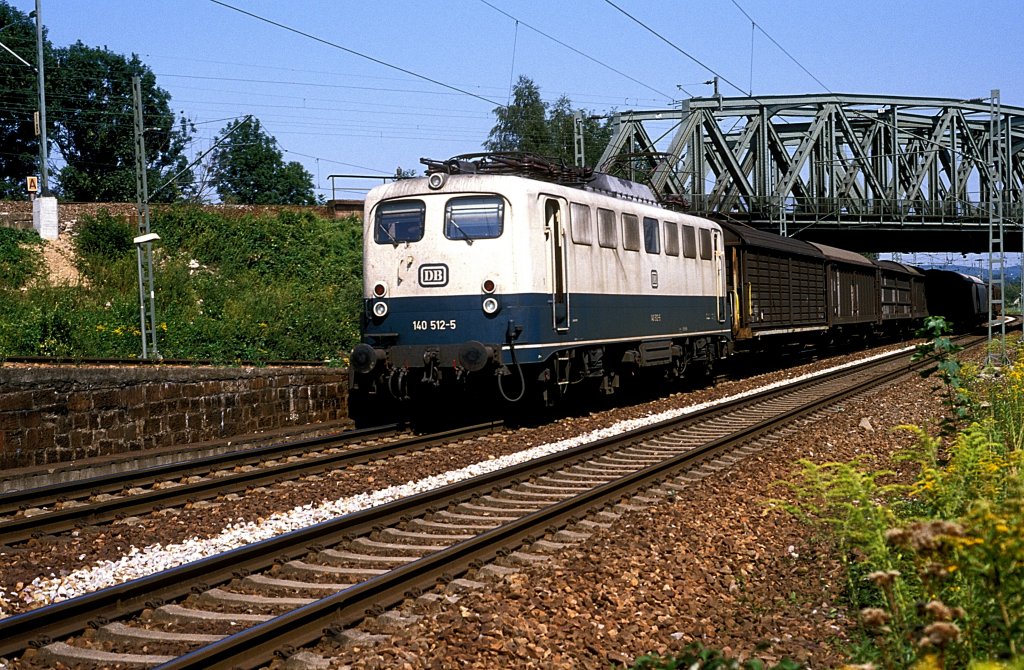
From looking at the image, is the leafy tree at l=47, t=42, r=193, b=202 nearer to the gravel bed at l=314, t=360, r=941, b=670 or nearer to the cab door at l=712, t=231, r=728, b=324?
the cab door at l=712, t=231, r=728, b=324

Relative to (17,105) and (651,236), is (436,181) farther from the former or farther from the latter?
(17,105)

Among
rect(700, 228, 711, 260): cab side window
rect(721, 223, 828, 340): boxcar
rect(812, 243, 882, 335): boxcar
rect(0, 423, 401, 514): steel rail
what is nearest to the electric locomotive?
rect(0, 423, 401, 514): steel rail


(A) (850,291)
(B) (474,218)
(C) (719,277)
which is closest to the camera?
(B) (474,218)

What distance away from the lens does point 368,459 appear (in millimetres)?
11664

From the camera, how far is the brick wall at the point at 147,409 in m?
11.2

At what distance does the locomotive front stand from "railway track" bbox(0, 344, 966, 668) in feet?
8.51

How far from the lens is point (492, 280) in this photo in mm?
13477

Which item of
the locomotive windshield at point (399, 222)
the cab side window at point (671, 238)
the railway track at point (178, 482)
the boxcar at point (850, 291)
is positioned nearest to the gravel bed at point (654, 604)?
the railway track at point (178, 482)

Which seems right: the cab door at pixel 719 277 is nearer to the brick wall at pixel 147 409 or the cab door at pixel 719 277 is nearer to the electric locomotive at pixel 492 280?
the electric locomotive at pixel 492 280

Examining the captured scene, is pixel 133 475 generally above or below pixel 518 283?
below

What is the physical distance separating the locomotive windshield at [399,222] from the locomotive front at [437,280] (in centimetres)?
1

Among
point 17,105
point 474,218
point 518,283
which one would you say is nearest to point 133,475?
point 518,283

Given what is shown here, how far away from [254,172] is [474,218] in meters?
52.9

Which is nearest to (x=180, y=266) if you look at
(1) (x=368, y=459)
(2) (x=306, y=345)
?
(2) (x=306, y=345)
